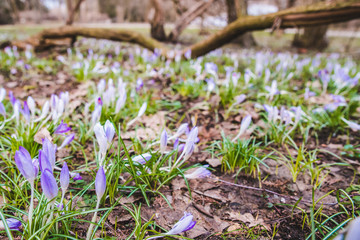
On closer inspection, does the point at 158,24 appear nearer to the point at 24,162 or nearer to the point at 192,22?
the point at 192,22

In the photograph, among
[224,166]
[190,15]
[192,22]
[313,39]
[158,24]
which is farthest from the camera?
[313,39]

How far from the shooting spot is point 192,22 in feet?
23.8

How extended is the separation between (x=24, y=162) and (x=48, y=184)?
0.37 feet

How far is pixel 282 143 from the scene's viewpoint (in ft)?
6.28

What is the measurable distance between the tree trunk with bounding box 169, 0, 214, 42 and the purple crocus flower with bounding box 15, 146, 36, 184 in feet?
19.2

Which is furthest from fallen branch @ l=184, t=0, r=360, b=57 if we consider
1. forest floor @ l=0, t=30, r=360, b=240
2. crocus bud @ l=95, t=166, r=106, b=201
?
crocus bud @ l=95, t=166, r=106, b=201

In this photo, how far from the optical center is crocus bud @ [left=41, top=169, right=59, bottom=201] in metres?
0.77

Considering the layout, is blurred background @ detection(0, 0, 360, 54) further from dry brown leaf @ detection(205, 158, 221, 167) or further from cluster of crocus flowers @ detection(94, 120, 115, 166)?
cluster of crocus flowers @ detection(94, 120, 115, 166)

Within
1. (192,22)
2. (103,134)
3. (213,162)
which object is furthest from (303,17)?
(192,22)

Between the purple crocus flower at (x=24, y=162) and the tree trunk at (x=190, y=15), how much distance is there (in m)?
5.84

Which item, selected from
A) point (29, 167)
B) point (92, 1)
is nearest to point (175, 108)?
point (29, 167)

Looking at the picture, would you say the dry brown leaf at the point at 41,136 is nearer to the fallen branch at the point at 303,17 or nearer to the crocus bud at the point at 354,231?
the crocus bud at the point at 354,231

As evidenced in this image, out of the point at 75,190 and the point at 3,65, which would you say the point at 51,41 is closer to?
the point at 3,65

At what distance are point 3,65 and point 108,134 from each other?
12.3 ft
